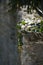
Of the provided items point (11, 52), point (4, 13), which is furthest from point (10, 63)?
point (4, 13)

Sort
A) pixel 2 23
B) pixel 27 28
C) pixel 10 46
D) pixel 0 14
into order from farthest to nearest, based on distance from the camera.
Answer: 1. pixel 0 14
2. pixel 2 23
3. pixel 10 46
4. pixel 27 28

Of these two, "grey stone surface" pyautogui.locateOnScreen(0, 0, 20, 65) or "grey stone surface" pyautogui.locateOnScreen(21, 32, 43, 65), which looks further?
"grey stone surface" pyautogui.locateOnScreen(0, 0, 20, 65)

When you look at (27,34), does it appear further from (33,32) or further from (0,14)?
(0,14)

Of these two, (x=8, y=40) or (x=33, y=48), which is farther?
(x=8, y=40)

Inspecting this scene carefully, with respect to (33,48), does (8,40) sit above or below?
below

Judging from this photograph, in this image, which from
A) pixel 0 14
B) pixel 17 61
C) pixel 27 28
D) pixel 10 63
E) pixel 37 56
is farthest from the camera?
pixel 0 14

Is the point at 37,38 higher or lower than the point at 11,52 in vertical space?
higher

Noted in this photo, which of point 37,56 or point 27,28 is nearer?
point 37,56

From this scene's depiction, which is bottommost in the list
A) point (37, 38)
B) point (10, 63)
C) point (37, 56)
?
point (10, 63)

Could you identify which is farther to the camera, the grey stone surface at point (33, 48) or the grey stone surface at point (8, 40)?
the grey stone surface at point (8, 40)
